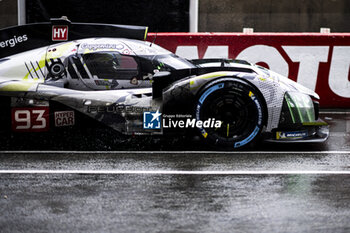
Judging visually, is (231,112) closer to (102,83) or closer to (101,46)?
(102,83)

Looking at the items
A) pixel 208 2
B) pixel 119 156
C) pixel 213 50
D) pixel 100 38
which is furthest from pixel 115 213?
pixel 208 2

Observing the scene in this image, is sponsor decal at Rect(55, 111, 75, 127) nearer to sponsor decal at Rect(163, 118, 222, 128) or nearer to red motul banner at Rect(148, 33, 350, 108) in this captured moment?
sponsor decal at Rect(163, 118, 222, 128)

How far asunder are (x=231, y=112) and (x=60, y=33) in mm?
2187

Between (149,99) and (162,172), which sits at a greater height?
(149,99)

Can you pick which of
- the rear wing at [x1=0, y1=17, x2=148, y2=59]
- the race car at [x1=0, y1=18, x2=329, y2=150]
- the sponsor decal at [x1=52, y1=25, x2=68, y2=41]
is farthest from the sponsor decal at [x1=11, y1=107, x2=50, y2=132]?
the sponsor decal at [x1=52, y1=25, x2=68, y2=41]

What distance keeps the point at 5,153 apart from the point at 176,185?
2.41m

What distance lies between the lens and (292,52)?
1031cm

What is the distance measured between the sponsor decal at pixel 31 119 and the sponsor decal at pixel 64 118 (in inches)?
4.4

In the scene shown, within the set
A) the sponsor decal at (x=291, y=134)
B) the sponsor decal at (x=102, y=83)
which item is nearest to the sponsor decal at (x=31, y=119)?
the sponsor decal at (x=102, y=83)

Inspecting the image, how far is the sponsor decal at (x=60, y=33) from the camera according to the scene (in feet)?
22.5

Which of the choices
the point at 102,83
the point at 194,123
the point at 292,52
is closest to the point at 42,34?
the point at 102,83

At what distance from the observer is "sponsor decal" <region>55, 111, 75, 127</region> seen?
6508mm

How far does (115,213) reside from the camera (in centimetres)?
418

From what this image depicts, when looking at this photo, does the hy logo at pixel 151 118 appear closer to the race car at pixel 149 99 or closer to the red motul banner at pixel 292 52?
the race car at pixel 149 99
